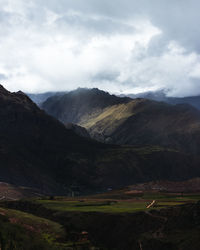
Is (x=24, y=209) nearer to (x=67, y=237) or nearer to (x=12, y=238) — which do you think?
(x=67, y=237)

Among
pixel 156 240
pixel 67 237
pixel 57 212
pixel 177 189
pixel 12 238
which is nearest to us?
pixel 12 238

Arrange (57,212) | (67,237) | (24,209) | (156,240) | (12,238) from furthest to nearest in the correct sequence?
(24,209), (57,212), (67,237), (156,240), (12,238)

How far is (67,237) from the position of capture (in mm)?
82812

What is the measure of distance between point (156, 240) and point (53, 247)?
2093 cm

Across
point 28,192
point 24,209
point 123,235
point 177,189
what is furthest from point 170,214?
point 28,192

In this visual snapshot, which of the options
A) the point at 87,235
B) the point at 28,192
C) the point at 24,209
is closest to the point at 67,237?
the point at 87,235

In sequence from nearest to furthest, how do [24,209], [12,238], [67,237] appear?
[12,238] → [67,237] → [24,209]

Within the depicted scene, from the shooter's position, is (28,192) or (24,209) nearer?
(24,209)

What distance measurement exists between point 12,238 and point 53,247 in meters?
7.67

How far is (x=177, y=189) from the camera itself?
614 feet

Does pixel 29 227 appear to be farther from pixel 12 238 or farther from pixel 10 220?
pixel 12 238

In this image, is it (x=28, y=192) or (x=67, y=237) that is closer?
(x=67, y=237)

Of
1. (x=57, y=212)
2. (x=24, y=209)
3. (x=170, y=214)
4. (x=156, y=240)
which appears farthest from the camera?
(x=24, y=209)

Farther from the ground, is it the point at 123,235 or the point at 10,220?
the point at 10,220
